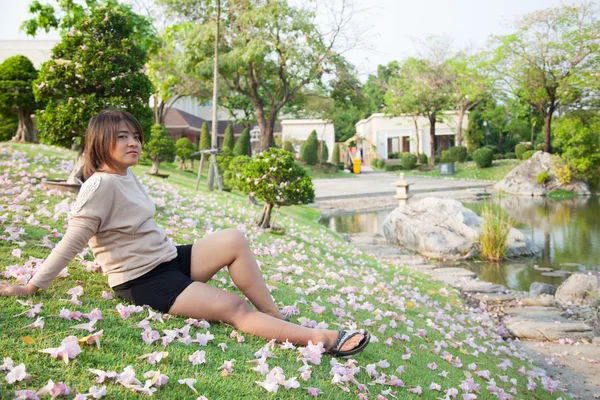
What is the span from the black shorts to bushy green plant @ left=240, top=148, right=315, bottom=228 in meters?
4.87

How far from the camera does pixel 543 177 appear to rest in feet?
74.8

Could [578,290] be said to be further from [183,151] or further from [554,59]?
[554,59]

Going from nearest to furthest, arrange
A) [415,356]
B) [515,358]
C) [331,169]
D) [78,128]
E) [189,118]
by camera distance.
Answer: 1. [415,356]
2. [515,358]
3. [78,128]
4. [331,169]
5. [189,118]

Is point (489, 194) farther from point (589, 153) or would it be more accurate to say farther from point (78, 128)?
point (78, 128)

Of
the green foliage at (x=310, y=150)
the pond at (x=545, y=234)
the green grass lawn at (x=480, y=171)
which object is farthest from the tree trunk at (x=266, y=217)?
the green foliage at (x=310, y=150)

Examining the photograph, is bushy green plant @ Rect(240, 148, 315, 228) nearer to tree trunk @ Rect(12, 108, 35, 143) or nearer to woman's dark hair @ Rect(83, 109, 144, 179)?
woman's dark hair @ Rect(83, 109, 144, 179)

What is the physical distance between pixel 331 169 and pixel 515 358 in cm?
2871

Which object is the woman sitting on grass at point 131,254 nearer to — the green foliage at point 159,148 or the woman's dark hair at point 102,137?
the woman's dark hair at point 102,137

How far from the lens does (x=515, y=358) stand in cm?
437

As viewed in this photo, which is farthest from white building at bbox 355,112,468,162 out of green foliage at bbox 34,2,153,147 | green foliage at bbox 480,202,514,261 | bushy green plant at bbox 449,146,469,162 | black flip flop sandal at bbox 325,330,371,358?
black flip flop sandal at bbox 325,330,371,358

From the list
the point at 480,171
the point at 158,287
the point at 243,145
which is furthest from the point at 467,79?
the point at 158,287

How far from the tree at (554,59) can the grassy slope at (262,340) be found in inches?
892

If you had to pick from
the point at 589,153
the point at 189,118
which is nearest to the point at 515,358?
the point at 589,153

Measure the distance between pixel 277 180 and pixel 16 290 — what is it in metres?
5.38
